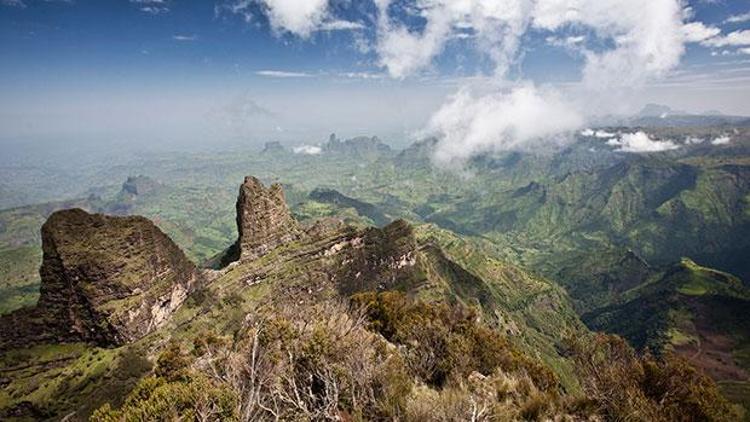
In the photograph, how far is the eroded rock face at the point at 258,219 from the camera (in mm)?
151875

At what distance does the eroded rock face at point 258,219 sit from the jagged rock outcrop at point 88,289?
133 feet

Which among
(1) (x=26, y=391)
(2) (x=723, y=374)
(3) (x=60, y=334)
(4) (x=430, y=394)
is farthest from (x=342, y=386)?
(2) (x=723, y=374)

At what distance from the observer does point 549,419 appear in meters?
34.5

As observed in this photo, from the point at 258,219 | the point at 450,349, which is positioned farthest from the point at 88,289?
the point at 450,349

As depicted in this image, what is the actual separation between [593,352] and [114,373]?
105 m

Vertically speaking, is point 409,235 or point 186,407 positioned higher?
point 186,407

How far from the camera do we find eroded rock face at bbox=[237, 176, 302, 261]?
15188 centimetres

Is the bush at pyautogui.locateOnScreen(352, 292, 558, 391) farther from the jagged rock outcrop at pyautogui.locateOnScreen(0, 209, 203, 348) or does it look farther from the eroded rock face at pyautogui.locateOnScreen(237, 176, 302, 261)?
the eroded rock face at pyautogui.locateOnScreen(237, 176, 302, 261)

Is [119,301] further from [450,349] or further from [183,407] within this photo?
[450,349]

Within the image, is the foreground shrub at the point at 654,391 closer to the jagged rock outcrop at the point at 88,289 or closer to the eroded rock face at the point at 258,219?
the jagged rock outcrop at the point at 88,289

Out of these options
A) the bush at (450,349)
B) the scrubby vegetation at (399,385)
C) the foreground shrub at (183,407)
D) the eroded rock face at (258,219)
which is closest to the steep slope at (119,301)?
the eroded rock face at (258,219)

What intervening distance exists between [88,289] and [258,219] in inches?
2364

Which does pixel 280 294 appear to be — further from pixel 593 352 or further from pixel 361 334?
pixel 593 352

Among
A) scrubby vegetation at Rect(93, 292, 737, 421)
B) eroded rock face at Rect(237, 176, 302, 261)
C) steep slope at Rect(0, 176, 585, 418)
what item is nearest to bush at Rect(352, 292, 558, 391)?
scrubby vegetation at Rect(93, 292, 737, 421)
